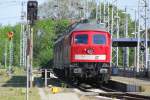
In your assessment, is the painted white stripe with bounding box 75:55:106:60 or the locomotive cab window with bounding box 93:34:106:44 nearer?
the painted white stripe with bounding box 75:55:106:60

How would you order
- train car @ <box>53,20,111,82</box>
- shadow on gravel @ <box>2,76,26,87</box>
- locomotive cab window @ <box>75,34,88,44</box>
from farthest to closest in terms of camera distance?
shadow on gravel @ <box>2,76,26,87</box>
locomotive cab window @ <box>75,34,88,44</box>
train car @ <box>53,20,111,82</box>

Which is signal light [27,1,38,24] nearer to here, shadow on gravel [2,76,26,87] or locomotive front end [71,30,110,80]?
locomotive front end [71,30,110,80]

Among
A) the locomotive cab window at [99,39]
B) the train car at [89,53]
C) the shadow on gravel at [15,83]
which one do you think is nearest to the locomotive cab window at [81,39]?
the train car at [89,53]

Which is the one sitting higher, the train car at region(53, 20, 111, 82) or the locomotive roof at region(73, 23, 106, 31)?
the locomotive roof at region(73, 23, 106, 31)

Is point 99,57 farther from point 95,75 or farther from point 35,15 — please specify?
point 35,15

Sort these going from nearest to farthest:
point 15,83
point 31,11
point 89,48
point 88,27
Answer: point 31,11 < point 89,48 < point 88,27 < point 15,83

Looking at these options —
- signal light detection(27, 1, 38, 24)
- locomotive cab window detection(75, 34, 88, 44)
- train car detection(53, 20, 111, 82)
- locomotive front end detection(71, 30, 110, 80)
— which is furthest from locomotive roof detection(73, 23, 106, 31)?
signal light detection(27, 1, 38, 24)

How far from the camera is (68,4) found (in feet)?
387

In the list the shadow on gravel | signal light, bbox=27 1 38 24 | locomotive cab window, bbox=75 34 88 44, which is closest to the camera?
signal light, bbox=27 1 38 24

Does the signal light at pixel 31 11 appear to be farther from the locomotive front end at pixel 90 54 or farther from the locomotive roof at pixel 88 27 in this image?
the locomotive roof at pixel 88 27

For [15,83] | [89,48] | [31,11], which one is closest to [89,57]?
[89,48]

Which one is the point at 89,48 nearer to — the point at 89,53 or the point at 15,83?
the point at 89,53

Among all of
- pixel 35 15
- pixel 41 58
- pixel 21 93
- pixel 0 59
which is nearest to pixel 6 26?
pixel 0 59

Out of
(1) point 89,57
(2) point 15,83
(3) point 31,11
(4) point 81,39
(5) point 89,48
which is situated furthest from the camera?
(2) point 15,83
